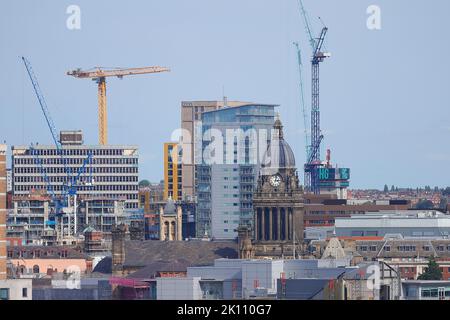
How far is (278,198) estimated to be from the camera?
100m

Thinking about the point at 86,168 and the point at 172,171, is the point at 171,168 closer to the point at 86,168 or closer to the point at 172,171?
the point at 172,171

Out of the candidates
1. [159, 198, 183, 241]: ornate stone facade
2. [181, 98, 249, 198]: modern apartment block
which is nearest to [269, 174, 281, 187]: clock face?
[159, 198, 183, 241]: ornate stone facade

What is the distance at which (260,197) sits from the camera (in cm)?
10050

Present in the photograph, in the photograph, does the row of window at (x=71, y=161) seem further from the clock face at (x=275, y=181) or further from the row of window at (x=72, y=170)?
the clock face at (x=275, y=181)

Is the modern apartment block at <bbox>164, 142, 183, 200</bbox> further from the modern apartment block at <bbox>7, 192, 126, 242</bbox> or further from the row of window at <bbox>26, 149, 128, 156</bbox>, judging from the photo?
the modern apartment block at <bbox>7, 192, 126, 242</bbox>

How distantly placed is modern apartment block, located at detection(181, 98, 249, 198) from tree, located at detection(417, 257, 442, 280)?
51.1m

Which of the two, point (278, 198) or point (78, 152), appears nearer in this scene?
point (278, 198)

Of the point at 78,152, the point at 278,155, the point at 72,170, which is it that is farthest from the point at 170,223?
the point at 78,152

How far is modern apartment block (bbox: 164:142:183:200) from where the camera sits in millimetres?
157625

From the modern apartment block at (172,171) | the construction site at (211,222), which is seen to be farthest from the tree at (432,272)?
the modern apartment block at (172,171)

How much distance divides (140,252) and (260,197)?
25.4ft

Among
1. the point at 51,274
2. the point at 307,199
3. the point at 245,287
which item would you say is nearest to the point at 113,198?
the point at 307,199

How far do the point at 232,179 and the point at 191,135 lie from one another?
A: 24119 millimetres

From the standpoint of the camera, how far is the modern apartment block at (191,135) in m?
146
